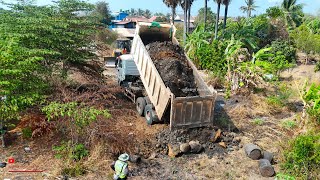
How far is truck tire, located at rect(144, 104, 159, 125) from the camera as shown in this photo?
32.6 ft

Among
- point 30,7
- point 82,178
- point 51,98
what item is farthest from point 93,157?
point 30,7

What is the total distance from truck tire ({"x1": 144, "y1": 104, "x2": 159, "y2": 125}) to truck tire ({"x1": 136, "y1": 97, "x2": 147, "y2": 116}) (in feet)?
1.29

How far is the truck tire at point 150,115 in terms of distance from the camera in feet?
32.6

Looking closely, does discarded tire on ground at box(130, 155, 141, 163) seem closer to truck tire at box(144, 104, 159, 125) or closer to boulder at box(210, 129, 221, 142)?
truck tire at box(144, 104, 159, 125)

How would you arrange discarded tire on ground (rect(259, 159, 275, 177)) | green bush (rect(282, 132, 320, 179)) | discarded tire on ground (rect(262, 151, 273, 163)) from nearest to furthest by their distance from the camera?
green bush (rect(282, 132, 320, 179)), discarded tire on ground (rect(259, 159, 275, 177)), discarded tire on ground (rect(262, 151, 273, 163))

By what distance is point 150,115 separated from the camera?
10102 millimetres

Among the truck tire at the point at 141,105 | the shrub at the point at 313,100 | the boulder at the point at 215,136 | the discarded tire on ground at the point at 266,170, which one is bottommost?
the discarded tire on ground at the point at 266,170

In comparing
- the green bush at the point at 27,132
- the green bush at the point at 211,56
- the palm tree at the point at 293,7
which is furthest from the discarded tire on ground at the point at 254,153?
the palm tree at the point at 293,7

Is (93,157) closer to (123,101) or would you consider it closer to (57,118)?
(57,118)

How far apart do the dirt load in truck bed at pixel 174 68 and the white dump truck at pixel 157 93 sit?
29cm

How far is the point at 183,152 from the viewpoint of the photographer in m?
8.66

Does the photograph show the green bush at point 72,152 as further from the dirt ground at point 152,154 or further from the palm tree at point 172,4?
the palm tree at point 172,4

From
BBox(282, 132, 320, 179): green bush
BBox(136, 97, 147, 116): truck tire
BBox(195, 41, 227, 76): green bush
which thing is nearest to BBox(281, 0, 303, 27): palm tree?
BBox(195, 41, 227, 76): green bush

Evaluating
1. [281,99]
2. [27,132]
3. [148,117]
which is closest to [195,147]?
[148,117]
